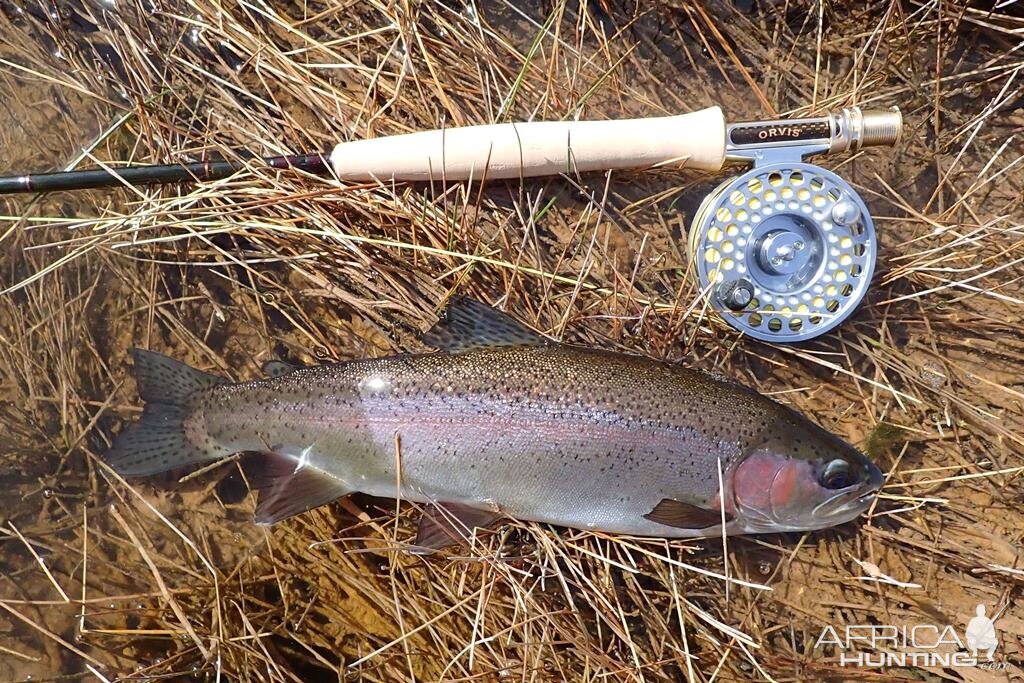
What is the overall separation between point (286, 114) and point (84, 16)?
92cm

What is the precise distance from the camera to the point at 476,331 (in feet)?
7.45

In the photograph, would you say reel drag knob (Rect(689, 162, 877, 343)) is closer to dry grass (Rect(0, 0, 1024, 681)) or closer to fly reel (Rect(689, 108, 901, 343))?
fly reel (Rect(689, 108, 901, 343))

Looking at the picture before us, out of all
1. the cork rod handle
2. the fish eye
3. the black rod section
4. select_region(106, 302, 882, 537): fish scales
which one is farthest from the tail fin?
the fish eye

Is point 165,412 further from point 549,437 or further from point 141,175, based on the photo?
point 549,437

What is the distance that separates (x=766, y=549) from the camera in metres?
2.61

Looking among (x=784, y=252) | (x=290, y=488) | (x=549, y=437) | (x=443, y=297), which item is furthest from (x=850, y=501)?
(x=290, y=488)

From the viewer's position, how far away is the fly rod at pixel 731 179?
2262 millimetres

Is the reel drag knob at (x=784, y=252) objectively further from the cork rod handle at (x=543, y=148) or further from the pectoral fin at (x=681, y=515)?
the pectoral fin at (x=681, y=515)

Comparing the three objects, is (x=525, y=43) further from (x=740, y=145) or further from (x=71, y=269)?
(x=71, y=269)

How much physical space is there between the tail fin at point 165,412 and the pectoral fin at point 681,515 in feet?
5.11

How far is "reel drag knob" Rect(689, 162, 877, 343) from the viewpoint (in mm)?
2367

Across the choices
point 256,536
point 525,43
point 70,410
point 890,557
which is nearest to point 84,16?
point 70,410

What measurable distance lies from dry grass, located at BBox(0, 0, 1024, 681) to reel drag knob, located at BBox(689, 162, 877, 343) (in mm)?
189

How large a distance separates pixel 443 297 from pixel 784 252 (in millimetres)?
1243
